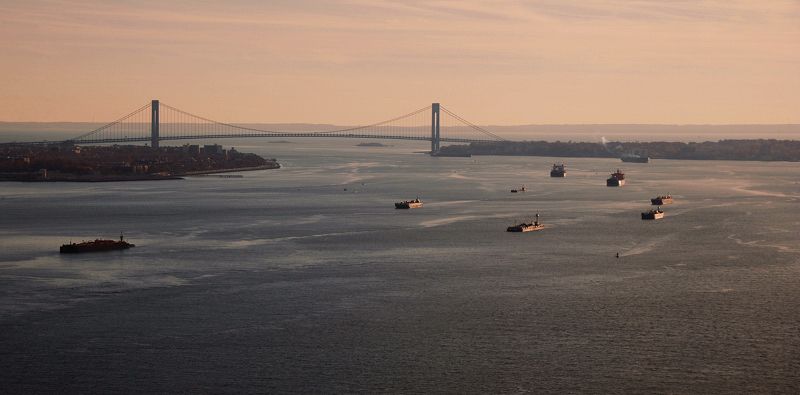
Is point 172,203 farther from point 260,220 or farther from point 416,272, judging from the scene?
point 416,272

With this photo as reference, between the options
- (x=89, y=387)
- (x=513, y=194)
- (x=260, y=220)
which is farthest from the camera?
(x=513, y=194)

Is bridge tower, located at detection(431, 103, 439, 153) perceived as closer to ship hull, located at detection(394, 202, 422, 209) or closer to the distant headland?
the distant headland

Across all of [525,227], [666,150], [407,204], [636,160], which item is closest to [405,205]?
[407,204]

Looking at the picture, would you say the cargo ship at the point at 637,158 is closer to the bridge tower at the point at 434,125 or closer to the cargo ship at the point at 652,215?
the bridge tower at the point at 434,125

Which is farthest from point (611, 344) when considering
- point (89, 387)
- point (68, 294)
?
point (68, 294)

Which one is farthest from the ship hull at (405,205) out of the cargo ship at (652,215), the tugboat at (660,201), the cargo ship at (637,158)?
the cargo ship at (637,158)

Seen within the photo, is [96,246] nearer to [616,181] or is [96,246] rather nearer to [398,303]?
[398,303]

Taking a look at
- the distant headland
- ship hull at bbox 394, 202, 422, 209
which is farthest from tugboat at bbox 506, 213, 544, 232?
the distant headland
